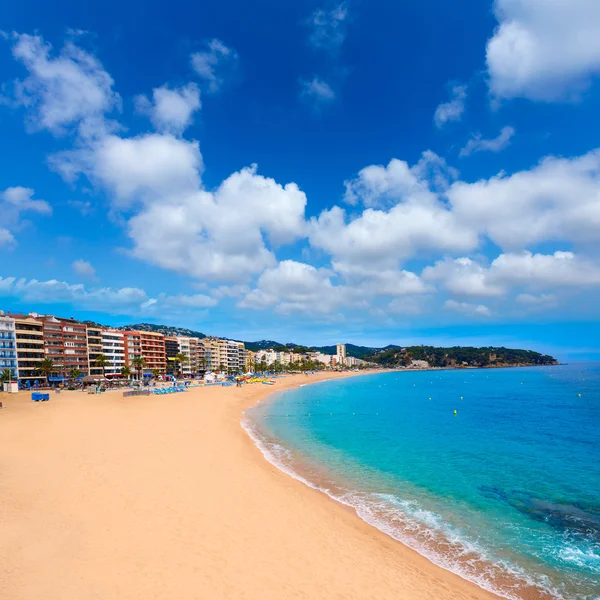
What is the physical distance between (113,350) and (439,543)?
337ft

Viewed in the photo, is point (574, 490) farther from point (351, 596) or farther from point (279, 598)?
point (279, 598)

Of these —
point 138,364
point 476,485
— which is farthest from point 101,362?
point 476,485

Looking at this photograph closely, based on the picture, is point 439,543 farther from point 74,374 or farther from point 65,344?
point 65,344

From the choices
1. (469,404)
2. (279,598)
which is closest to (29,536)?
(279,598)

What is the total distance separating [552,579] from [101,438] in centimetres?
2479

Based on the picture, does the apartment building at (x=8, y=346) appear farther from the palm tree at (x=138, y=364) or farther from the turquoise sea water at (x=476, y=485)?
the turquoise sea water at (x=476, y=485)

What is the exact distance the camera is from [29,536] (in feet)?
36.9

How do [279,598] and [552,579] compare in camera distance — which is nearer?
[279,598]

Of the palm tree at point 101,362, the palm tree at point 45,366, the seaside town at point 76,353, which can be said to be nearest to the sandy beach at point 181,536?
the seaside town at point 76,353

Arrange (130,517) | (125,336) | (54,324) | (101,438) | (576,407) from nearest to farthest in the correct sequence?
(130,517) < (101,438) < (576,407) < (54,324) < (125,336)

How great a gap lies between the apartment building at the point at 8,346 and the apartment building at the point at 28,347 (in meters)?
0.88

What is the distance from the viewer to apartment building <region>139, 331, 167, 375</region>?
111750mm

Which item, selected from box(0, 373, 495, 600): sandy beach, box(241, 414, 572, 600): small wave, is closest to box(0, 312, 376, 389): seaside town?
box(0, 373, 495, 600): sandy beach

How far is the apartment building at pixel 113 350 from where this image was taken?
319 feet
